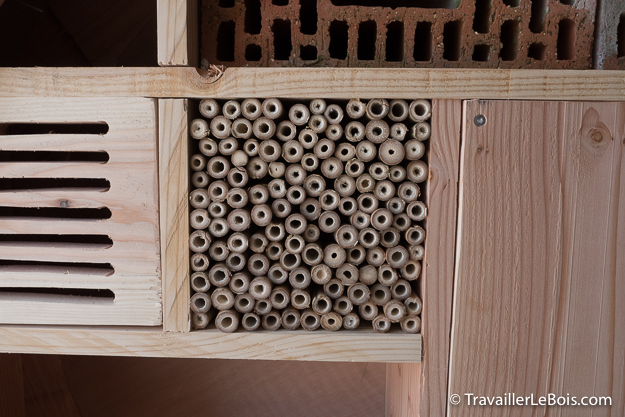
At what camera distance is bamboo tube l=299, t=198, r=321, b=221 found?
63 centimetres

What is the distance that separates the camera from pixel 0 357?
930 millimetres

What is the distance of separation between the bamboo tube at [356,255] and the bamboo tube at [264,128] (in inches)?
7.9

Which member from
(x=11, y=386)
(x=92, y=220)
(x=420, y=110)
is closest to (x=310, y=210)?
(x=420, y=110)

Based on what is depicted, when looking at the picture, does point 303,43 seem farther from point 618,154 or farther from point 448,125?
point 618,154

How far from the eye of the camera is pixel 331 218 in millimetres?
636

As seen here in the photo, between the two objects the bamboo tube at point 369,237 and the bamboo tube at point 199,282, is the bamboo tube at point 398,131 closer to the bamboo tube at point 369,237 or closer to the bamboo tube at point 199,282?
the bamboo tube at point 369,237

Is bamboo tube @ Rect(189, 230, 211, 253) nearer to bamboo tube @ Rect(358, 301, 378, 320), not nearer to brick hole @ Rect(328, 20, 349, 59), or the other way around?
bamboo tube @ Rect(358, 301, 378, 320)

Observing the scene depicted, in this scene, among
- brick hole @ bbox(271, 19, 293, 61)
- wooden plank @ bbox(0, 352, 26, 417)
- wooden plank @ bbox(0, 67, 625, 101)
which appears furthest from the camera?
wooden plank @ bbox(0, 352, 26, 417)

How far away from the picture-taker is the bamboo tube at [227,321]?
649 mm

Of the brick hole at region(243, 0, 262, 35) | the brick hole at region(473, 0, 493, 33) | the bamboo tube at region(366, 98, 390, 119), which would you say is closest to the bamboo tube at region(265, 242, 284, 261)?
the bamboo tube at region(366, 98, 390, 119)

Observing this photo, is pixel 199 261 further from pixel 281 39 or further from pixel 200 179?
pixel 281 39

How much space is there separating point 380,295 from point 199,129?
0.35 meters

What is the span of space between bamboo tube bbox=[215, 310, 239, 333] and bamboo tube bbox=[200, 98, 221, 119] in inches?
11.1

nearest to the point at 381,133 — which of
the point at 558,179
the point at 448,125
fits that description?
the point at 448,125
